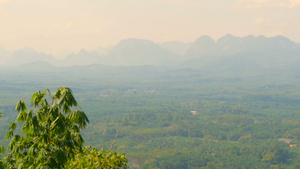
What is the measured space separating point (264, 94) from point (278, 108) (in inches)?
1390

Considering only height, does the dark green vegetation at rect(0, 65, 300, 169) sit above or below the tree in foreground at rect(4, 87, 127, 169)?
below

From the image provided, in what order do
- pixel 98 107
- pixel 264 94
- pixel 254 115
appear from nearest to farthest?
pixel 254 115 < pixel 98 107 < pixel 264 94

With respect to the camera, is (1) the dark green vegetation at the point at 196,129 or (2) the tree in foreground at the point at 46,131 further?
(1) the dark green vegetation at the point at 196,129

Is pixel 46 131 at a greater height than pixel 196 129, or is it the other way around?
pixel 46 131

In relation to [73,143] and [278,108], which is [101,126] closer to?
[278,108]

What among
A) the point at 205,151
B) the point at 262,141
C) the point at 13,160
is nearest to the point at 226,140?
the point at 262,141

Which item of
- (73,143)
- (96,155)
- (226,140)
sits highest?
(73,143)

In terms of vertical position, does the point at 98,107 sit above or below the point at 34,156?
below

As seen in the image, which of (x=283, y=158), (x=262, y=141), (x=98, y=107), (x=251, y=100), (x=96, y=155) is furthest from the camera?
(x=251, y=100)

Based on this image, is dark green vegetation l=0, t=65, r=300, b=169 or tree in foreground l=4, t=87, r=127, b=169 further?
dark green vegetation l=0, t=65, r=300, b=169

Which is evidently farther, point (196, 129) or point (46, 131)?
point (196, 129)

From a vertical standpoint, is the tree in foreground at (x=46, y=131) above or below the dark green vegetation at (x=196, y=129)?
above

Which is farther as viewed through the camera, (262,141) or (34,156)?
(262,141)

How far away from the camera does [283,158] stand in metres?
82.4
